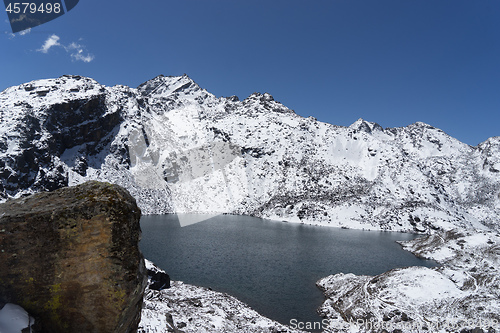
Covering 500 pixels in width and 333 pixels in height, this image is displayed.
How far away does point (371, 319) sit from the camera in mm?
36062

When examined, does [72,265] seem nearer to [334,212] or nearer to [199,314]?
[199,314]

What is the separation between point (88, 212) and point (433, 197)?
671ft

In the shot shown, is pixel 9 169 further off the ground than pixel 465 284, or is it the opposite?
pixel 9 169

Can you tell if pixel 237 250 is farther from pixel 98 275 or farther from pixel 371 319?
pixel 98 275

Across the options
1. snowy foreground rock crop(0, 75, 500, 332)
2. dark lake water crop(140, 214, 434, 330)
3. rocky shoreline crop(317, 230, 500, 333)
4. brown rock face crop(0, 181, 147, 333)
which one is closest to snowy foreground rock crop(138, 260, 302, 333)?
snowy foreground rock crop(0, 75, 500, 332)

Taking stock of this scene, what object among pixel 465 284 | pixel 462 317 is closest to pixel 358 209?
pixel 465 284

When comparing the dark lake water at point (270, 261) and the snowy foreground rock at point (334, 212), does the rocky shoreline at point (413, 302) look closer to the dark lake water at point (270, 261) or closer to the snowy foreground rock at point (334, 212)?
the snowy foreground rock at point (334, 212)

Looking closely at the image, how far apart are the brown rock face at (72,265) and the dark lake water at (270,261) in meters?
33.3

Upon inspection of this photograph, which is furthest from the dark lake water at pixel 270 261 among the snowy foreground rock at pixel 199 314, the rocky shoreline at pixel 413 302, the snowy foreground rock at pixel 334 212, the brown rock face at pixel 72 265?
the brown rock face at pixel 72 265

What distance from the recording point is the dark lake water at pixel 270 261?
149 feet

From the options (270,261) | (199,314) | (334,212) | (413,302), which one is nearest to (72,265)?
(199,314)

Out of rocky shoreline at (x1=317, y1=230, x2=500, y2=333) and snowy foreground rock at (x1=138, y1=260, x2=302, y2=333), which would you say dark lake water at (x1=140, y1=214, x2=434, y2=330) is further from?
snowy foreground rock at (x1=138, y1=260, x2=302, y2=333)

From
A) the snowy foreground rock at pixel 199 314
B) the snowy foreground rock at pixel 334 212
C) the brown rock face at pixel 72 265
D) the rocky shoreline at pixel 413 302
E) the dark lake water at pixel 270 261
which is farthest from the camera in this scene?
the dark lake water at pixel 270 261

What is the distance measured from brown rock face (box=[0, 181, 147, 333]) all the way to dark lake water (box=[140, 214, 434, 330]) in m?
33.3
